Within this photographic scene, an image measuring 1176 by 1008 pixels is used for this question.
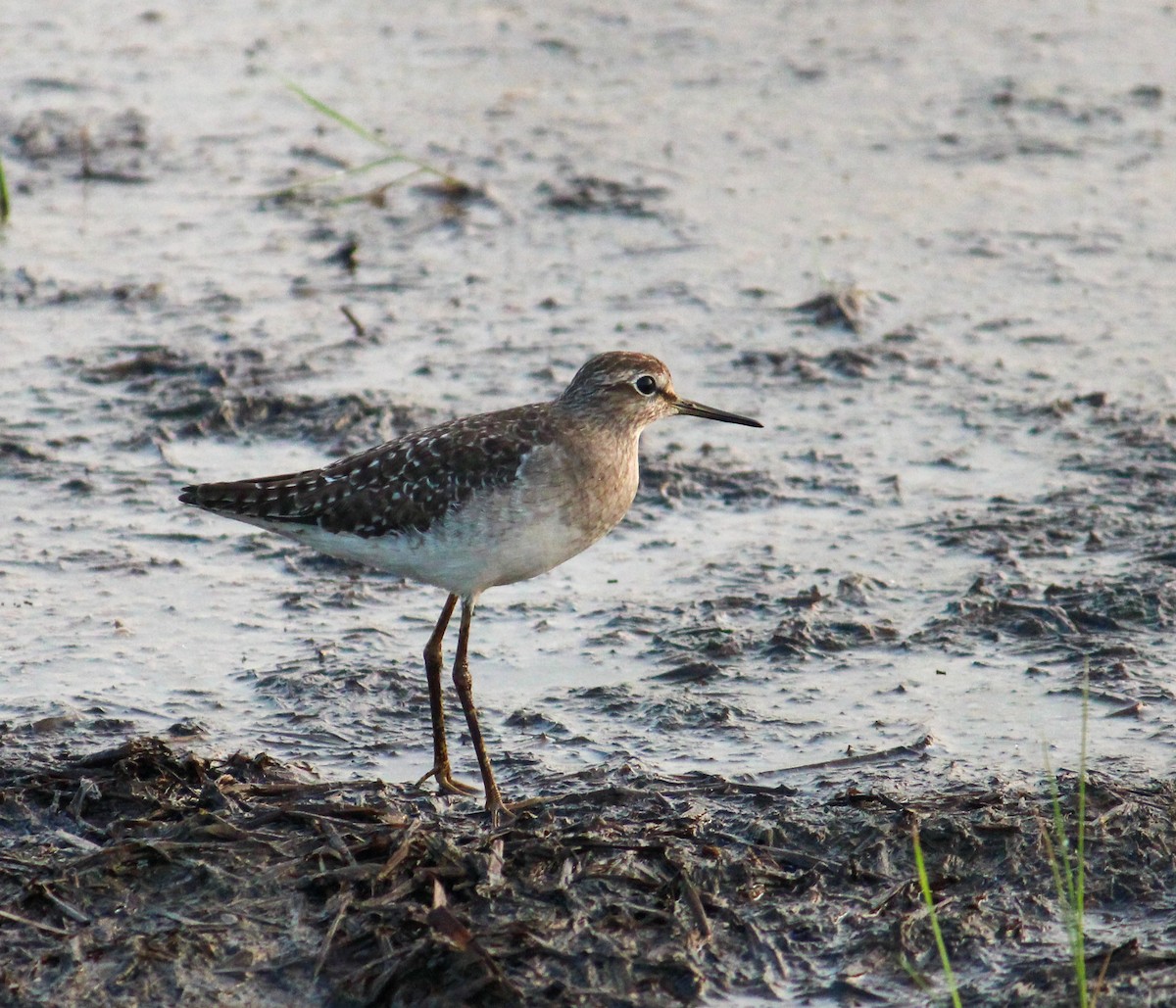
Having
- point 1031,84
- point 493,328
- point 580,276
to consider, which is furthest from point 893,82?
point 493,328

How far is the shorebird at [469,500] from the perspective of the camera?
7359 mm

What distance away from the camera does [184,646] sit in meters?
8.37

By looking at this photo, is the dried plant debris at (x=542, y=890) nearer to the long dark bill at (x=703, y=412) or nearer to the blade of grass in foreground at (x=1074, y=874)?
the blade of grass in foreground at (x=1074, y=874)

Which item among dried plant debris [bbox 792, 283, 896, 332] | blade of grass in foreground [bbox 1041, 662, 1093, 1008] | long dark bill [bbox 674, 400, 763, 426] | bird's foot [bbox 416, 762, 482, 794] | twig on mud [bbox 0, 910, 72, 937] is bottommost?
bird's foot [bbox 416, 762, 482, 794]

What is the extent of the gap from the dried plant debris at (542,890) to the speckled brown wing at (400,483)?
1.09 meters

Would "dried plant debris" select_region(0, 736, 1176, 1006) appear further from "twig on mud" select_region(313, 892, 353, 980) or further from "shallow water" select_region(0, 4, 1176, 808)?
"shallow water" select_region(0, 4, 1176, 808)

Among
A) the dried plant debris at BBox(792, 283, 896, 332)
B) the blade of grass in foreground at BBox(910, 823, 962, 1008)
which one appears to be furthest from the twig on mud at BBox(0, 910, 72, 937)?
the dried plant debris at BBox(792, 283, 896, 332)

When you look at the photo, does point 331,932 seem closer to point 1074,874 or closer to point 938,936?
point 938,936

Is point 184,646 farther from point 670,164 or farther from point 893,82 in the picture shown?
point 893,82

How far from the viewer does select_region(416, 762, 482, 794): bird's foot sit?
288 inches

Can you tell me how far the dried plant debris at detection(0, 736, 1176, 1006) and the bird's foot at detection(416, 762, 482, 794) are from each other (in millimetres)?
114

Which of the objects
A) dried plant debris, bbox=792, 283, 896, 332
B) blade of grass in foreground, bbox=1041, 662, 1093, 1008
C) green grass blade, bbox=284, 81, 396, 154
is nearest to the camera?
blade of grass in foreground, bbox=1041, 662, 1093, 1008

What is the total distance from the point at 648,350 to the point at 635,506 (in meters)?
1.73

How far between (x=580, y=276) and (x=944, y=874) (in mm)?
6518
